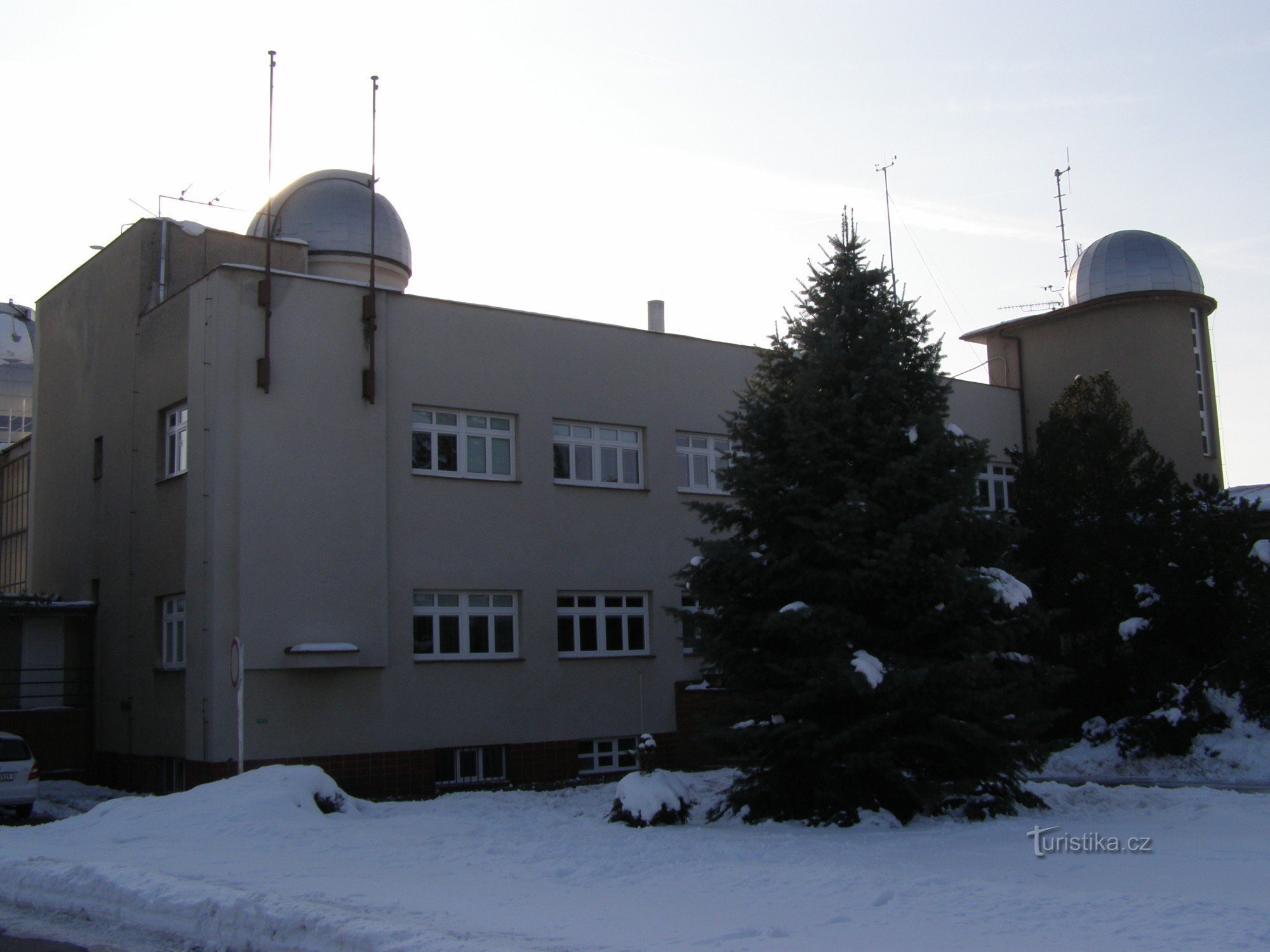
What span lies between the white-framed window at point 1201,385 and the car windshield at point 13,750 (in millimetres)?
24965

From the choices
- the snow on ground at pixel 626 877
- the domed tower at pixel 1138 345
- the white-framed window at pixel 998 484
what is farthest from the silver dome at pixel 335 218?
the domed tower at pixel 1138 345

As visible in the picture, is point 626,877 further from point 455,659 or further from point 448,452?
point 448,452

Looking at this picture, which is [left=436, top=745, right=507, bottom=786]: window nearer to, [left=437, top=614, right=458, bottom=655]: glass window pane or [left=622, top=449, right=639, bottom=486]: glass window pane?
[left=437, top=614, right=458, bottom=655]: glass window pane

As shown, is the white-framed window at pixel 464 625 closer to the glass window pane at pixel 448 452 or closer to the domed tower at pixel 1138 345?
the glass window pane at pixel 448 452

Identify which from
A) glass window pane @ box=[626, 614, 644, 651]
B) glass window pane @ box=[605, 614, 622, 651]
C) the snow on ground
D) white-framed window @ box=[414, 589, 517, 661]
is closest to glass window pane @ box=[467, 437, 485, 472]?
white-framed window @ box=[414, 589, 517, 661]

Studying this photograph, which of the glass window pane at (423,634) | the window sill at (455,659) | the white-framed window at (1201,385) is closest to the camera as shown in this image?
the window sill at (455,659)

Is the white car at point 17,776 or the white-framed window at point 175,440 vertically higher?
the white-framed window at point 175,440

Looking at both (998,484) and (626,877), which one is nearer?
(626,877)

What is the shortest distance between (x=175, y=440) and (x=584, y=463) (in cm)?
700

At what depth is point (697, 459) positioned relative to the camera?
24.3m

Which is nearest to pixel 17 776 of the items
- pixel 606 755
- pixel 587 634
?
pixel 587 634

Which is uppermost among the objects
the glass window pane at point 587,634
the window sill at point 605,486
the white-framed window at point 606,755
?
the window sill at point 605,486

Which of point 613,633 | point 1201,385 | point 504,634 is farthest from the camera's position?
point 1201,385

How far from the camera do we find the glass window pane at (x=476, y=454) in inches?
843
